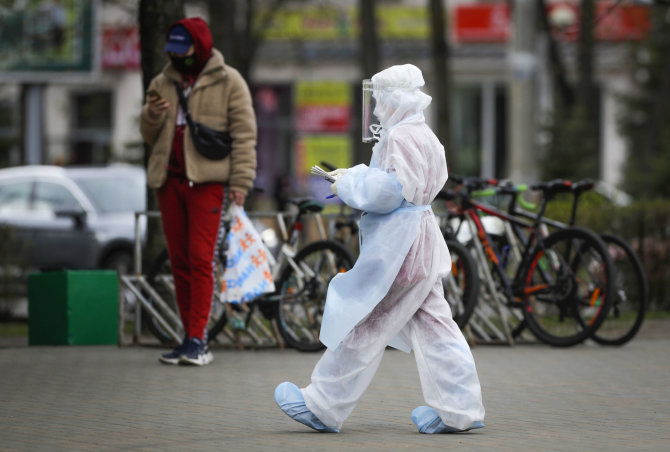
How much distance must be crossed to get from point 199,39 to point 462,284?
8.32 feet

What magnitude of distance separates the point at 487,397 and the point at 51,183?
10.2 m

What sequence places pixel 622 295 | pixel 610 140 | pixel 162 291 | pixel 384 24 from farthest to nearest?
1. pixel 610 140
2. pixel 384 24
3. pixel 162 291
4. pixel 622 295

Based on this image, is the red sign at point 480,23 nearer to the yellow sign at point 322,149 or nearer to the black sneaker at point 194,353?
the yellow sign at point 322,149

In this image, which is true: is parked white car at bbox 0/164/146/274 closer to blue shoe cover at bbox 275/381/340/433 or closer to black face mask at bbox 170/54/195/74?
black face mask at bbox 170/54/195/74

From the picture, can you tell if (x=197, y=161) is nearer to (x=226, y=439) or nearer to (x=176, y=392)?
(x=176, y=392)

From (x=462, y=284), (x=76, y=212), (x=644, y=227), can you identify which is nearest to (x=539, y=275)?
(x=462, y=284)

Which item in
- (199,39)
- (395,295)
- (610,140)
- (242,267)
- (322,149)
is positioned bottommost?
(242,267)

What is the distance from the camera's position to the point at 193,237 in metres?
9.12

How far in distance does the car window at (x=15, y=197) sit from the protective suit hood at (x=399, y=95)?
11097 mm

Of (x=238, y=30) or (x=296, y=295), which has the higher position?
(x=238, y=30)

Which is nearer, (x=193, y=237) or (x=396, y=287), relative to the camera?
(x=396, y=287)

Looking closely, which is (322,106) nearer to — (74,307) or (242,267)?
(74,307)

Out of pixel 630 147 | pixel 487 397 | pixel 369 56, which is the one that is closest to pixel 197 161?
pixel 487 397

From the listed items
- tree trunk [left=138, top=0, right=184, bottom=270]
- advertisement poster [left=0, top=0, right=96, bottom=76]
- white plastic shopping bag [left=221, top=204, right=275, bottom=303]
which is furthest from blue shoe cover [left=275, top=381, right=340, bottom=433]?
advertisement poster [left=0, top=0, right=96, bottom=76]
